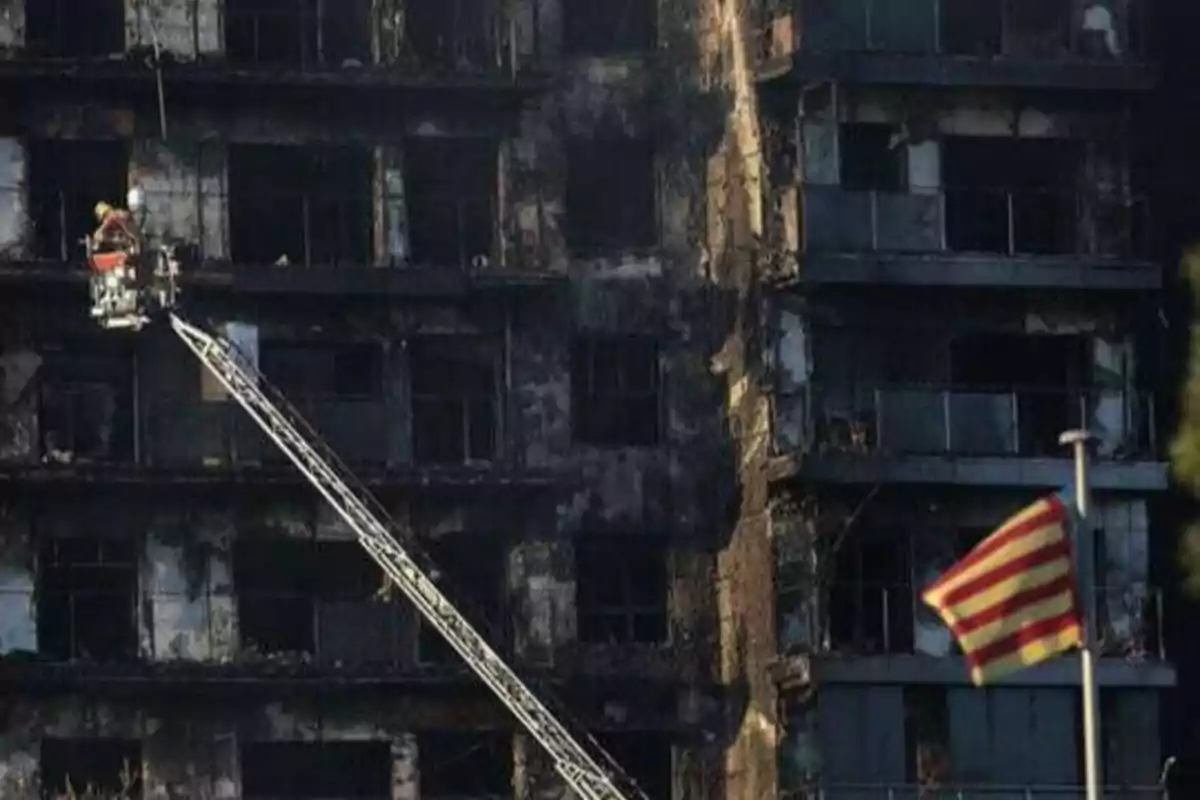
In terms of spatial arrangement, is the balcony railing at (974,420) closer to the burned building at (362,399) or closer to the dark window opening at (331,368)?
the burned building at (362,399)

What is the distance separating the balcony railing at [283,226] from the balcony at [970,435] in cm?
625

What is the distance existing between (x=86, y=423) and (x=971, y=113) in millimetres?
15615

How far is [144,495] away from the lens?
80188 millimetres

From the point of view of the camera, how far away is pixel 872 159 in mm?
82250

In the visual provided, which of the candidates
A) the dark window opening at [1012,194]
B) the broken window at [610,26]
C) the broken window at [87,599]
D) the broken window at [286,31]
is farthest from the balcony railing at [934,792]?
the broken window at [286,31]

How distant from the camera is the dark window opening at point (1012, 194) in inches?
3250

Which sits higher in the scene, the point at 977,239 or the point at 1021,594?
the point at 977,239

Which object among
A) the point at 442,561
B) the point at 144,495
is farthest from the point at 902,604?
the point at 144,495

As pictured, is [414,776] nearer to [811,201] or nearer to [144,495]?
[144,495]

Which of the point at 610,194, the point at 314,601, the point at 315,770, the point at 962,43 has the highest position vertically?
the point at 962,43

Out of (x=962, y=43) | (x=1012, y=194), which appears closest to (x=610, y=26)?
(x=962, y=43)

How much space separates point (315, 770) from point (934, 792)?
395 inches

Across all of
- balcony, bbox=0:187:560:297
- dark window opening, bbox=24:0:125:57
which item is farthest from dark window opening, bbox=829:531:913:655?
dark window opening, bbox=24:0:125:57

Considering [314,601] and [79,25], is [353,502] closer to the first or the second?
[314,601]
